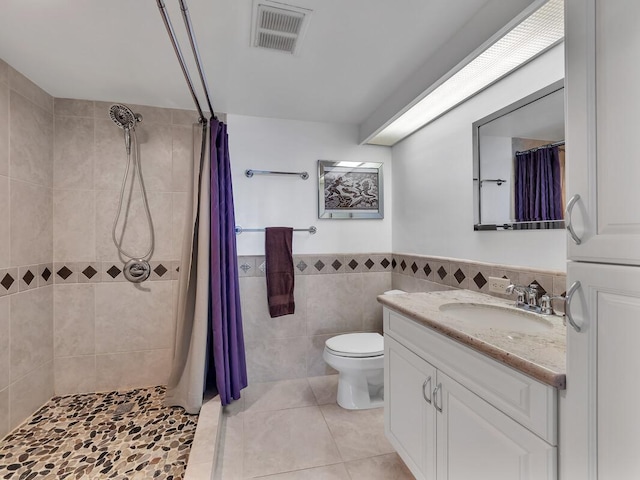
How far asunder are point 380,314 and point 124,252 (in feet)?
6.91

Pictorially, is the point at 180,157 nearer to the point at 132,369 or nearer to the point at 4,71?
the point at 4,71

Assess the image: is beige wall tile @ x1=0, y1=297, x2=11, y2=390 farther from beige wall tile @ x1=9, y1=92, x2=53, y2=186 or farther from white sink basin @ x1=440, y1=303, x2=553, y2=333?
white sink basin @ x1=440, y1=303, x2=553, y2=333

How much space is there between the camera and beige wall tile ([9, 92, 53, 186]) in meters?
1.81

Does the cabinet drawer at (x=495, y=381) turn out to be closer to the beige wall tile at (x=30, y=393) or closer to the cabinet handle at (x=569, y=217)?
the cabinet handle at (x=569, y=217)

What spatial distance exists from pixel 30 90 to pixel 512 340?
113 inches

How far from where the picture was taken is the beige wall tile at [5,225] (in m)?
1.71

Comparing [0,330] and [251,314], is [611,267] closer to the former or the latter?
[251,314]

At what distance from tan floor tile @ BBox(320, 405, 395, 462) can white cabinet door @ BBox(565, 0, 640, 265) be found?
1.57 m

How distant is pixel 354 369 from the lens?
82.0 inches

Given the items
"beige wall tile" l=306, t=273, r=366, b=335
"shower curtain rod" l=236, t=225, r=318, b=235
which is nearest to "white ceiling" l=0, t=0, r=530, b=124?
"shower curtain rod" l=236, t=225, r=318, b=235

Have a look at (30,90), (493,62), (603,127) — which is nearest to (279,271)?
(493,62)

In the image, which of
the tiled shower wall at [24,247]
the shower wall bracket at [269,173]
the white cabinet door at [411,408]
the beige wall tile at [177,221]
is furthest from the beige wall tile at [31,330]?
the white cabinet door at [411,408]

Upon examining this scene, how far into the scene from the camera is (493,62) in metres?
1.50

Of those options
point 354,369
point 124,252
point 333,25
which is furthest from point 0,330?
point 333,25
